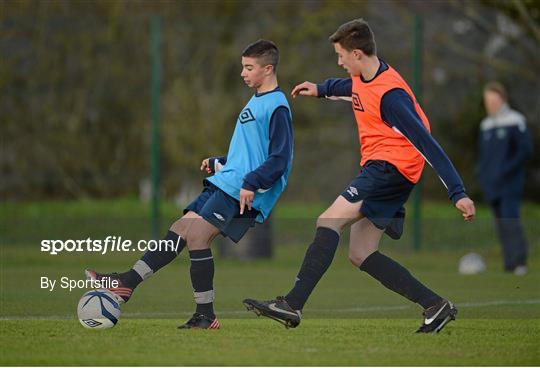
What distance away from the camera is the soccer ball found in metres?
7.27

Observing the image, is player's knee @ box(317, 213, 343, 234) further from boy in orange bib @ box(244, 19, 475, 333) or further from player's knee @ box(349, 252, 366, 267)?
player's knee @ box(349, 252, 366, 267)

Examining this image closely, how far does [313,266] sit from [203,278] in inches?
27.9

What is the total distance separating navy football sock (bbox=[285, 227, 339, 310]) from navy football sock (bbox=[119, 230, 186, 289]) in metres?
0.81

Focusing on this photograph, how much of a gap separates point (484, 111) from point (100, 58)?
577 centimetres

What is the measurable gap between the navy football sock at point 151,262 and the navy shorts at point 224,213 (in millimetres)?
221

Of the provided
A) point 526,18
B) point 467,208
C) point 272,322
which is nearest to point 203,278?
point 272,322

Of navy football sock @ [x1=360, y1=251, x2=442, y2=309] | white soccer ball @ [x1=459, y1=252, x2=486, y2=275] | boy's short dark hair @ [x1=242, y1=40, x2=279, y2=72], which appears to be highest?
boy's short dark hair @ [x1=242, y1=40, x2=279, y2=72]

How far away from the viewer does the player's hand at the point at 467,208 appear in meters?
6.86

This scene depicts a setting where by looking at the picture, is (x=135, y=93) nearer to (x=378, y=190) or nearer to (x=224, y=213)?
(x=224, y=213)

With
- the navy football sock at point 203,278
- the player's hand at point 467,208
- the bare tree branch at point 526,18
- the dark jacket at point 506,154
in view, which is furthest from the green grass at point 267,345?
the bare tree branch at point 526,18

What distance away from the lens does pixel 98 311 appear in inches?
286

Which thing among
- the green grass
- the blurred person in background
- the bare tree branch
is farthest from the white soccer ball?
the green grass

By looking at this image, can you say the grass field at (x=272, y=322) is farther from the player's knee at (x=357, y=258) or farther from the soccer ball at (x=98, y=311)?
the player's knee at (x=357, y=258)

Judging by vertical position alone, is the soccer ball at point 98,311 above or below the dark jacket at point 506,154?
above
